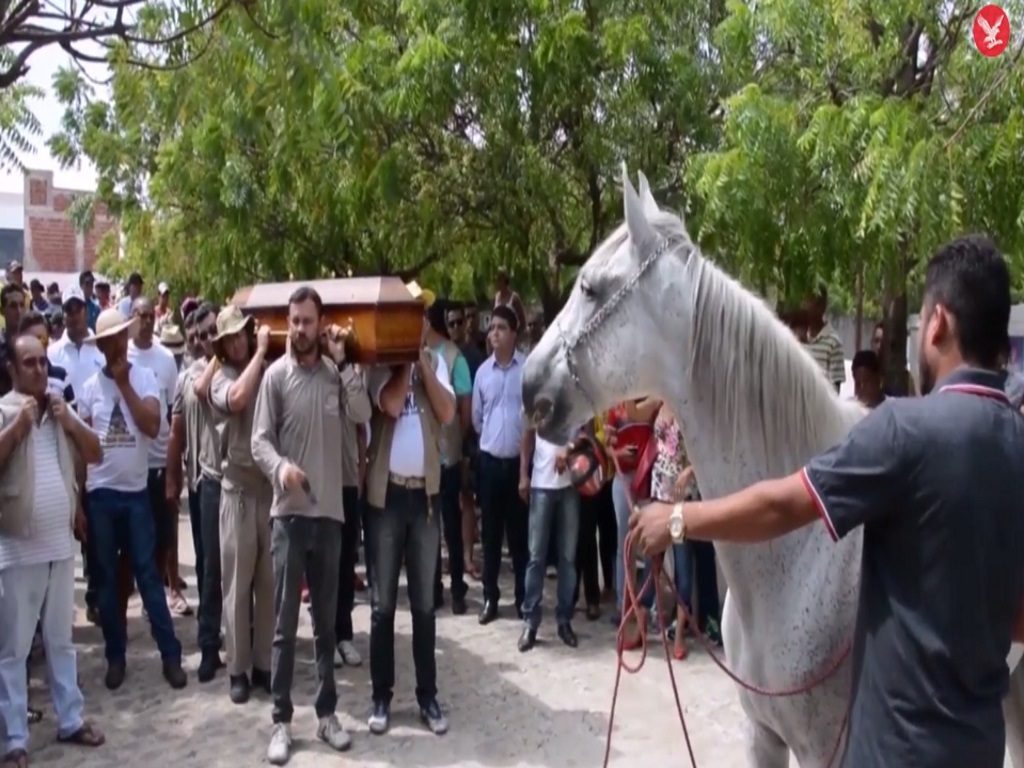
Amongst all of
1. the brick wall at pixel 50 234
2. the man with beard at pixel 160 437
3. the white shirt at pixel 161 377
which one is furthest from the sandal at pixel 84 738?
the brick wall at pixel 50 234

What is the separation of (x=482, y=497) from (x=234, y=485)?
7.68 feet

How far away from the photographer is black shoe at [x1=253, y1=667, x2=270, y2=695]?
6.26 meters

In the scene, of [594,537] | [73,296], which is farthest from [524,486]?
[73,296]

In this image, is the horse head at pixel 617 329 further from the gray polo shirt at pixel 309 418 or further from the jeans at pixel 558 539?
the jeans at pixel 558 539

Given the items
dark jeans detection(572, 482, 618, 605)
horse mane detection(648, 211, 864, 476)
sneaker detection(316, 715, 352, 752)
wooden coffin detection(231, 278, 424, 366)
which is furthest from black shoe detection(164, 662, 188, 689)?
horse mane detection(648, 211, 864, 476)

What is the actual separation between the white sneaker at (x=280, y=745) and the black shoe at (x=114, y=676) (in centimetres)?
142

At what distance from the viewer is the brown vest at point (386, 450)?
18.2 feet

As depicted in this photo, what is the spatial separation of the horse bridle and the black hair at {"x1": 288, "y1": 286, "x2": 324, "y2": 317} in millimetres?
2578

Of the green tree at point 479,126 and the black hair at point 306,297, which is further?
the green tree at point 479,126

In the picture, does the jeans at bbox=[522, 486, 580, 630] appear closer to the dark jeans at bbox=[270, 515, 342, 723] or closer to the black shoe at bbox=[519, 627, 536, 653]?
the black shoe at bbox=[519, 627, 536, 653]

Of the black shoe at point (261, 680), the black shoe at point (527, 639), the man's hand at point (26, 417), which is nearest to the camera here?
the man's hand at point (26, 417)

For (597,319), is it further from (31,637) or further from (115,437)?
(115,437)

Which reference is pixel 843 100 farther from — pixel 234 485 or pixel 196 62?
pixel 234 485

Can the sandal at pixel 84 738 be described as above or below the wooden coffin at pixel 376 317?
below
